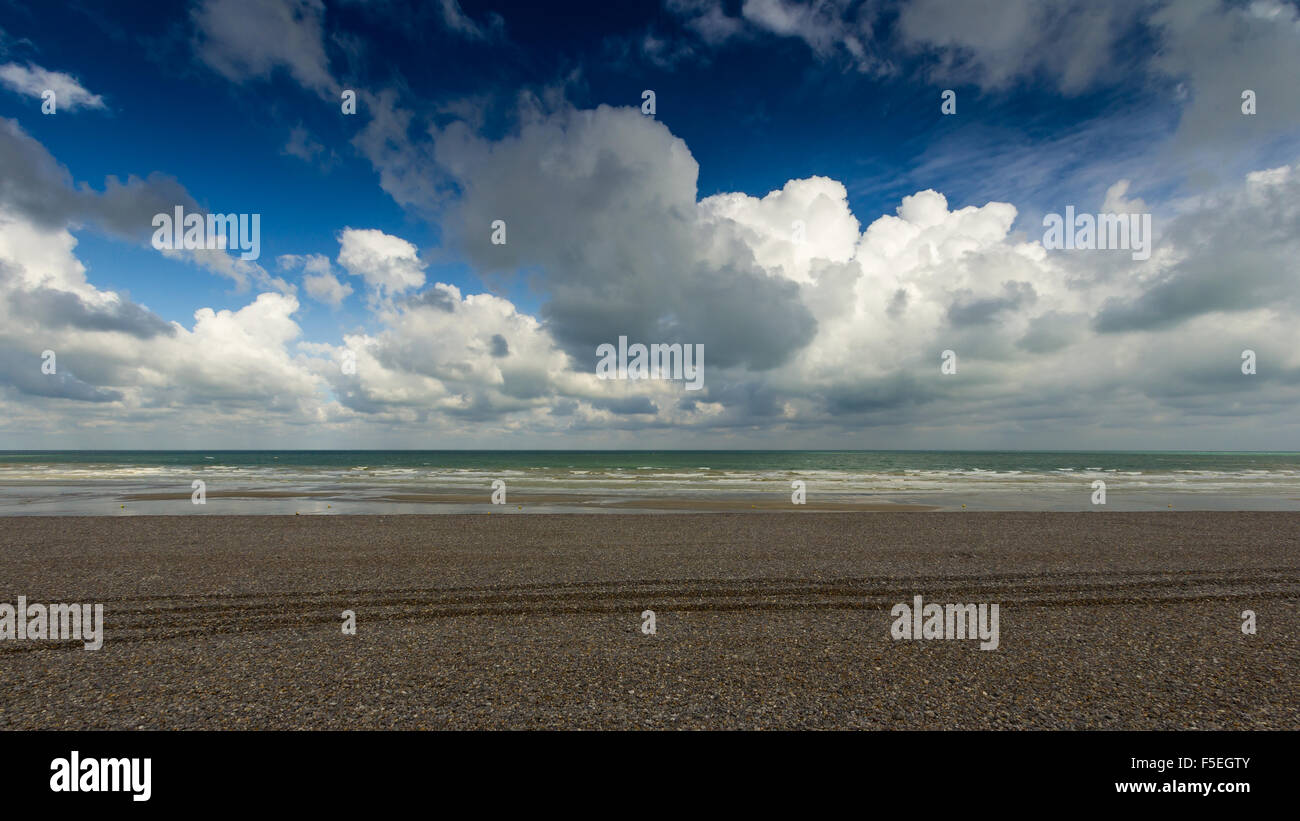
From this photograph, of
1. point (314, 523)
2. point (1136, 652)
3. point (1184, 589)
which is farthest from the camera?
point (314, 523)

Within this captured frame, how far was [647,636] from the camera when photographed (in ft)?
29.3

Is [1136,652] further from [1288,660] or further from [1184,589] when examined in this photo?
[1184,589]

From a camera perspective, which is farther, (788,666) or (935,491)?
(935,491)

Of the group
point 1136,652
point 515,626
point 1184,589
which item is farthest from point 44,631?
point 1184,589

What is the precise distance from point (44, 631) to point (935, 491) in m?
43.4

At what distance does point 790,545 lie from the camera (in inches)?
683

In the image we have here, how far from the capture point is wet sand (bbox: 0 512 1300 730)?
20.7 ft

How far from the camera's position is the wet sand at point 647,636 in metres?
6.32
